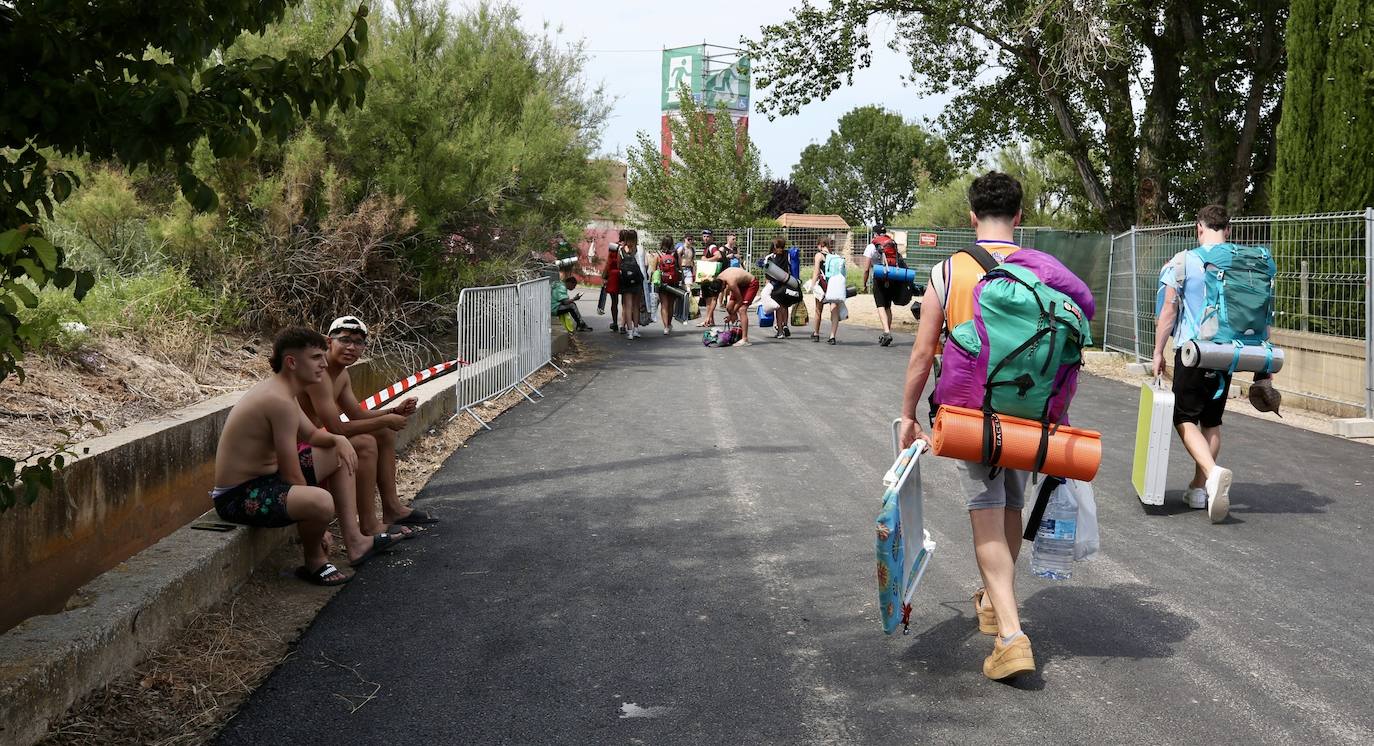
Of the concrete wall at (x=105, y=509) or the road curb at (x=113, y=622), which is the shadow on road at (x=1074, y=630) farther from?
the concrete wall at (x=105, y=509)

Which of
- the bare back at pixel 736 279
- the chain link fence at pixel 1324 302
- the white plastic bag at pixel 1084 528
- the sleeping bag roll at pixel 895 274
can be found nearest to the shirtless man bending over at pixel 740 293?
the bare back at pixel 736 279

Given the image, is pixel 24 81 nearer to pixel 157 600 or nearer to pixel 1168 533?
pixel 157 600

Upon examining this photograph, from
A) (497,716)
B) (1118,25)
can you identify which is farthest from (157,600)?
(1118,25)

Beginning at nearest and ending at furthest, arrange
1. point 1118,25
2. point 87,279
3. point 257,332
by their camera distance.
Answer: point 87,279 → point 257,332 → point 1118,25

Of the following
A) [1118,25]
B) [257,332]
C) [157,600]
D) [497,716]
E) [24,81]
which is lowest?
[497,716]

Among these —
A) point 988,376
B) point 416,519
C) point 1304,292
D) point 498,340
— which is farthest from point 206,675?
point 1304,292

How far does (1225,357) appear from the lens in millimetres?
7098

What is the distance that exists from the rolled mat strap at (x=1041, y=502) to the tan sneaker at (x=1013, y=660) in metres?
0.48

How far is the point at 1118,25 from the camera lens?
62.3ft

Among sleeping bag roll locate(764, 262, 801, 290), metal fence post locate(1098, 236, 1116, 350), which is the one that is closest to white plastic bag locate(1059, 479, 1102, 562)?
metal fence post locate(1098, 236, 1116, 350)

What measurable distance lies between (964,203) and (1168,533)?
52323 millimetres

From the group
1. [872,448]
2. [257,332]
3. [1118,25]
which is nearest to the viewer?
[872,448]

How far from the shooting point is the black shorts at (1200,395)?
729cm

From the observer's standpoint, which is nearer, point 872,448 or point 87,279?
point 87,279
